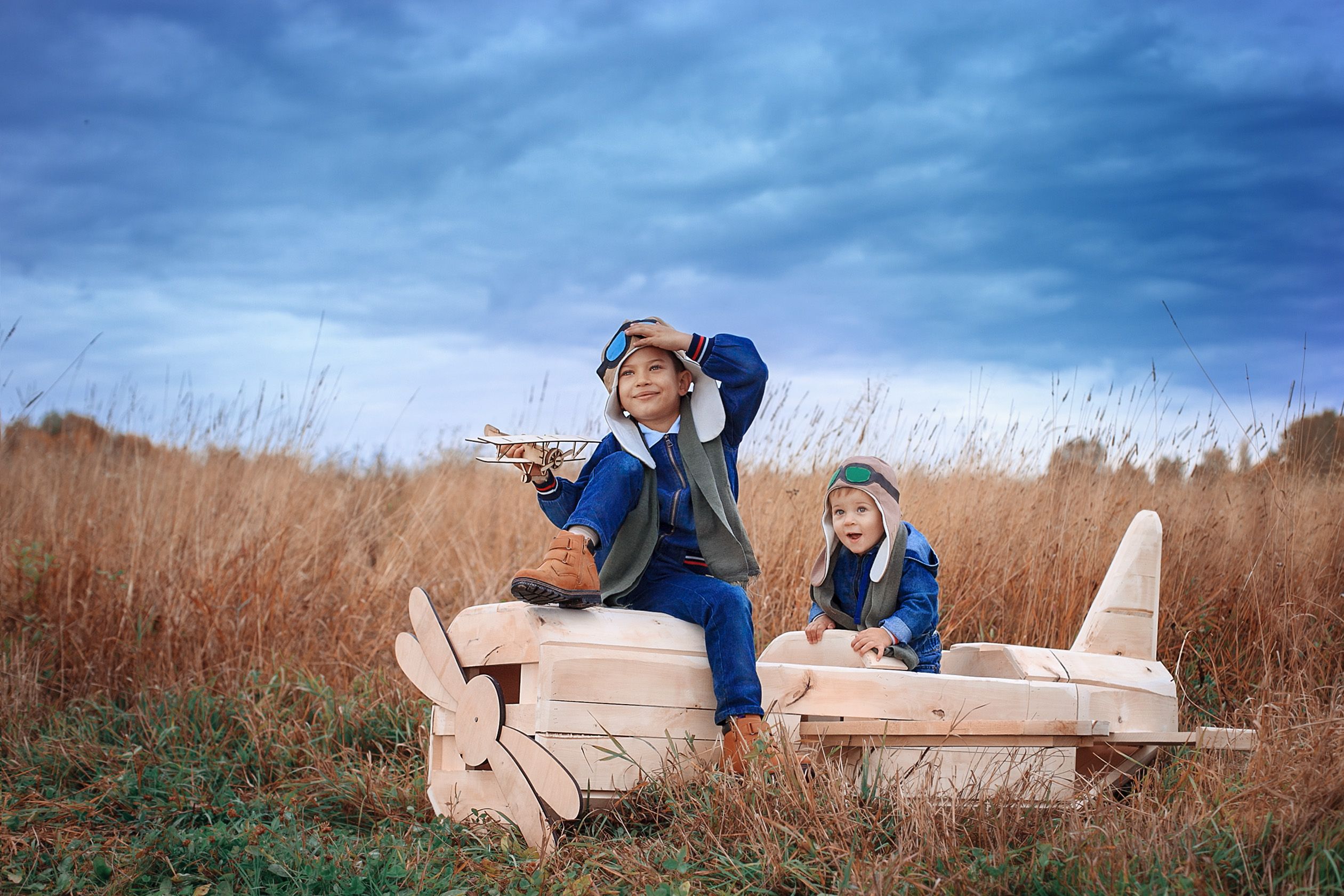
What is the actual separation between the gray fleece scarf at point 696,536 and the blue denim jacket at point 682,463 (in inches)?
1.3

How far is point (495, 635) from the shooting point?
3531 millimetres

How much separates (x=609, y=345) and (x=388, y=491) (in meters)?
5.95

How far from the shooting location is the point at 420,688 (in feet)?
12.7

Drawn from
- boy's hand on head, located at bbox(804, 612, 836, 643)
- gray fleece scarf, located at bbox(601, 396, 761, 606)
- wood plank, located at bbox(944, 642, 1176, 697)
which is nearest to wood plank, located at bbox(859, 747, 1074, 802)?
wood plank, located at bbox(944, 642, 1176, 697)

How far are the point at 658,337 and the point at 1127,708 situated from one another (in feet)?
7.78

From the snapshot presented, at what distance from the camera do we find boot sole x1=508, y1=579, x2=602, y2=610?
317 cm

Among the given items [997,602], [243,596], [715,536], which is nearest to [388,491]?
[243,596]

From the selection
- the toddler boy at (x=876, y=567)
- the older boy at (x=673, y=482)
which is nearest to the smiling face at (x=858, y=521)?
the toddler boy at (x=876, y=567)

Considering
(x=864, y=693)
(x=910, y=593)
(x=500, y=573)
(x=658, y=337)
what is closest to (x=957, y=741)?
(x=864, y=693)

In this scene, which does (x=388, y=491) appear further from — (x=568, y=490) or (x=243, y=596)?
(x=568, y=490)

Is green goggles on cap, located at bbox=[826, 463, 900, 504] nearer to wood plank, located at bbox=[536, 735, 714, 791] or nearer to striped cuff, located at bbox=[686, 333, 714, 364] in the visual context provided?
striped cuff, located at bbox=[686, 333, 714, 364]

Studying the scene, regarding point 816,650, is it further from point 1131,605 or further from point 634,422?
point 1131,605

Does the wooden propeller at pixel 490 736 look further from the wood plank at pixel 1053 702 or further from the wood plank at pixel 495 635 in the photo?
the wood plank at pixel 1053 702

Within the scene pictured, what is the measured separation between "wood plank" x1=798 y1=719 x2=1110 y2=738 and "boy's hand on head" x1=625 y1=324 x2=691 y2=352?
1413mm
